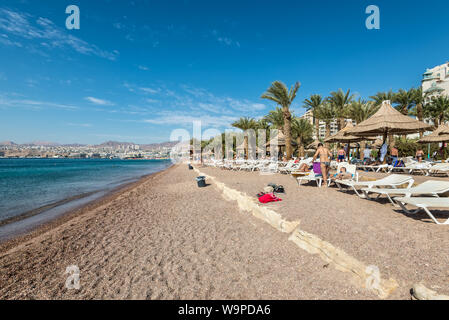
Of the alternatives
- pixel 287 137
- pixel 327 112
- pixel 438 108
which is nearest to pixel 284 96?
pixel 287 137

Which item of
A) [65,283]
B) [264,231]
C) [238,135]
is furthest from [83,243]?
[238,135]

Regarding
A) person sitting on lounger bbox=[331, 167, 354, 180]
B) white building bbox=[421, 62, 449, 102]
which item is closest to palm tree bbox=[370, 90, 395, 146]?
person sitting on lounger bbox=[331, 167, 354, 180]

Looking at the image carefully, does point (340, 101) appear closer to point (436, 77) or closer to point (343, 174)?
point (343, 174)

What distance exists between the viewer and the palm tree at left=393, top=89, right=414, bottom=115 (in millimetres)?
24133

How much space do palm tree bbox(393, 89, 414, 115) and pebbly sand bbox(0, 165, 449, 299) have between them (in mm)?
27679

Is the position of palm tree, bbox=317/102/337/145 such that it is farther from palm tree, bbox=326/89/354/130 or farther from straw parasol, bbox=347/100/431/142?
straw parasol, bbox=347/100/431/142

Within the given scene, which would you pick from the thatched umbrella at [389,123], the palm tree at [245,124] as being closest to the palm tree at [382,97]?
the palm tree at [245,124]

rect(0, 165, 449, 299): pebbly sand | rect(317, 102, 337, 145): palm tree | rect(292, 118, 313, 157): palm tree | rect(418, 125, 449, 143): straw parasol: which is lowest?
rect(0, 165, 449, 299): pebbly sand

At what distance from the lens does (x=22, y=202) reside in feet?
33.9

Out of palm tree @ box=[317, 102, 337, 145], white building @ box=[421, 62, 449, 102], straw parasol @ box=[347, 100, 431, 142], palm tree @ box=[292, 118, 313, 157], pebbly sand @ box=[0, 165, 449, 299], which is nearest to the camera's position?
pebbly sand @ box=[0, 165, 449, 299]

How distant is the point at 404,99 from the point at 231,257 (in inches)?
1246

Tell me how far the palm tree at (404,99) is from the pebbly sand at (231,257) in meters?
27.7

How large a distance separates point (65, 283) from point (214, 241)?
229cm

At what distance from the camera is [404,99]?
2453 cm
